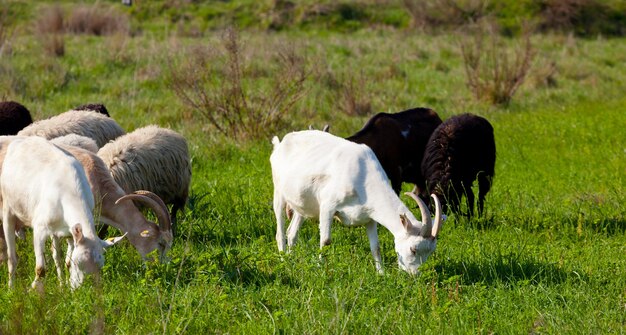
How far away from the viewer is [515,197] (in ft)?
34.8

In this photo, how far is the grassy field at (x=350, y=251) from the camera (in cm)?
601

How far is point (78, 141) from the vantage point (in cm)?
902

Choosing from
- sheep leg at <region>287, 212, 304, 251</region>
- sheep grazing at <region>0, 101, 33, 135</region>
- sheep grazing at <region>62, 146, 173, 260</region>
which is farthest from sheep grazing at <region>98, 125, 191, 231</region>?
sheep grazing at <region>0, 101, 33, 135</region>

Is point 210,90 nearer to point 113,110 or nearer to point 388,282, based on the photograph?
point 113,110

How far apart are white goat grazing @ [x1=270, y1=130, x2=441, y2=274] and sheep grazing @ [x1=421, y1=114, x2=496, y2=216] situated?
199cm

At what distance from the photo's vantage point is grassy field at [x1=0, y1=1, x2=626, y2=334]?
19.7 feet

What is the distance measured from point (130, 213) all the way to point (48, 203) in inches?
28.9

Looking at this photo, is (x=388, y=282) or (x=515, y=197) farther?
(x=515, y=197)

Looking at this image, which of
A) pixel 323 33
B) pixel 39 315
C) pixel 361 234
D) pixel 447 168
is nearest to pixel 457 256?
pixel 361 234

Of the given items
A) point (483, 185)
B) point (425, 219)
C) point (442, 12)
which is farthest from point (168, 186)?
point (442, 12)

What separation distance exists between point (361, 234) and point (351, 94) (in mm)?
8030

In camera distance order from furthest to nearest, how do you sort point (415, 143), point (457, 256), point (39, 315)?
point (415, 143), point (457, 256), point (39, 315)

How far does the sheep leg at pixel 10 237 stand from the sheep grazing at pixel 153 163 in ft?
4.97

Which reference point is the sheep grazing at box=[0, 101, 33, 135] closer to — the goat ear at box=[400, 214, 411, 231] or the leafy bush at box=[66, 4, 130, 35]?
the goat ear at box=[400, 214, 411, 231]
